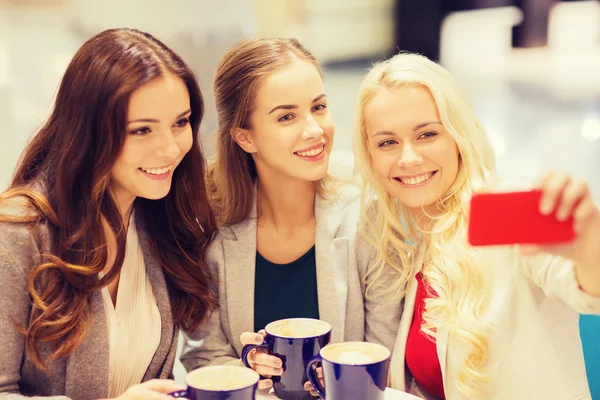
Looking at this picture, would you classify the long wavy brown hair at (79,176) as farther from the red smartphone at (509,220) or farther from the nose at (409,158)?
the red smartphone at (509,220)

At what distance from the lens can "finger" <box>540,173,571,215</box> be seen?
808 mm

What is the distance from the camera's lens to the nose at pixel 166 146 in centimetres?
137

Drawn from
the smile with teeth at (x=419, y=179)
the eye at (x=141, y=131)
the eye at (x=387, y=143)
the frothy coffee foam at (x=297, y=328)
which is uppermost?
the eye at (x=141, y=131)

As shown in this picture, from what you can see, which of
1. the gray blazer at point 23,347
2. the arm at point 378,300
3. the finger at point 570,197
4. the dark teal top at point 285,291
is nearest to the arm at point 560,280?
the finger at point 570,197

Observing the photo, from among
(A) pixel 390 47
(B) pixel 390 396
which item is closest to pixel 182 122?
(B) pixel 390 396

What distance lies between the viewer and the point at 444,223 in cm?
150

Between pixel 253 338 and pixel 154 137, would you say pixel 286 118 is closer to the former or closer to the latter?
pixel 154 137

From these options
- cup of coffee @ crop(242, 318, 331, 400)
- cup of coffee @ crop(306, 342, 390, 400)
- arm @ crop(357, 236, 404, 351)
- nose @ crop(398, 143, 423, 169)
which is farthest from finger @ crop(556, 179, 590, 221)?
arm @ crop(357, 236, 404, 351)

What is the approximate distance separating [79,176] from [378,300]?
76 centimetres

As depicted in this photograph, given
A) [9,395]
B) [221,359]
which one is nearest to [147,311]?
[221,359]

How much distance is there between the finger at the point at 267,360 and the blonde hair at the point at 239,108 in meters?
0.56

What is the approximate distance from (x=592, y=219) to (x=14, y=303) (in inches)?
41.3

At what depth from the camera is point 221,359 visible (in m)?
1.59

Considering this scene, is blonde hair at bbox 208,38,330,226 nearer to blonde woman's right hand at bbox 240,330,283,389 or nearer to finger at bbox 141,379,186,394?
blonde woman's right hand at bbox 240,330,283,389
